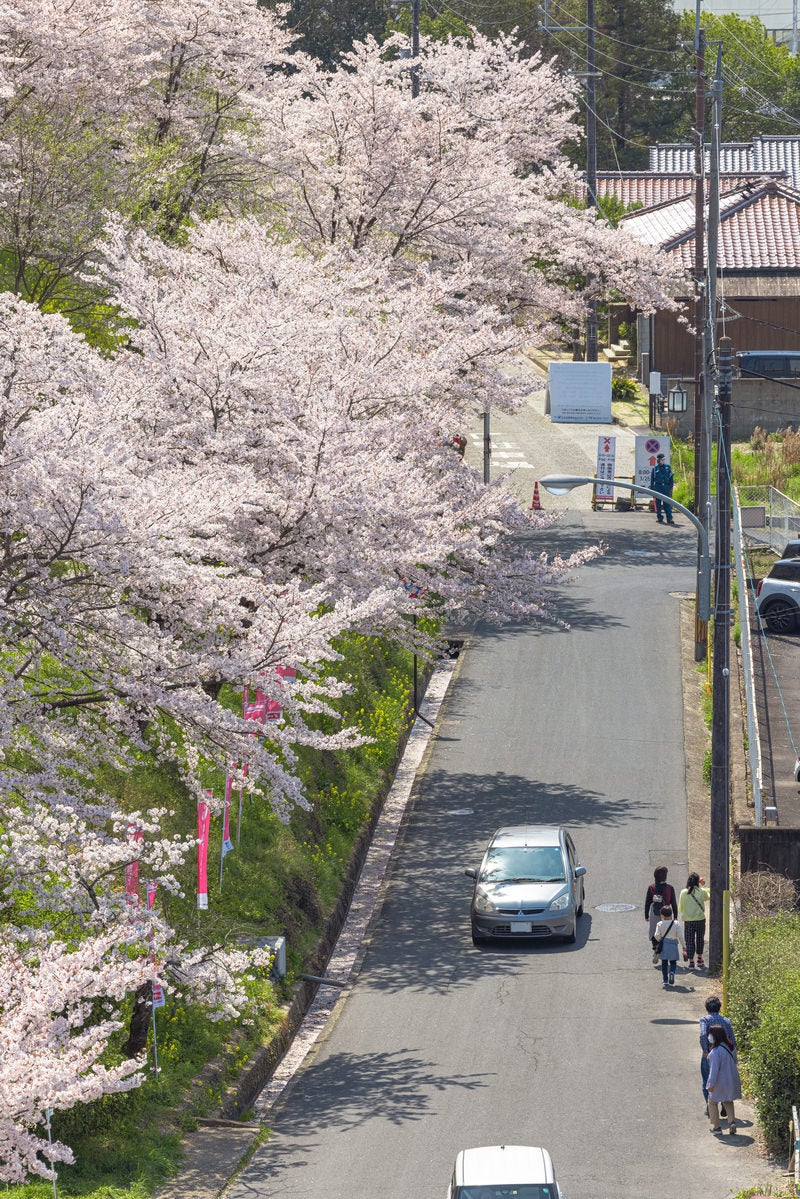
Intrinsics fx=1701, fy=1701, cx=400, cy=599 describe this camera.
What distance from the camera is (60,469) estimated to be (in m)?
15.1

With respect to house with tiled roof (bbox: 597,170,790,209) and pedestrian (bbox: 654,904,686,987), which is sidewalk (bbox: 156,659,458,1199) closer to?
pedestrian (bbox: 654,904,686,987)

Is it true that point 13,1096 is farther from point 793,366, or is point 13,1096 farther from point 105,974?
point 793,366

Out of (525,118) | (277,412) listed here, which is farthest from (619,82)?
(277,412)

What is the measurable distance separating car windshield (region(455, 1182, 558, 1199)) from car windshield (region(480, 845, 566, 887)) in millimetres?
11250

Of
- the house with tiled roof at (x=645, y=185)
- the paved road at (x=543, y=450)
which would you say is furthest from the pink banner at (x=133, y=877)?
the house with tiled roof at (x=645, y=185)

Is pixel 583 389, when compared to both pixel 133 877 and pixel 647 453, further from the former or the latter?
pixel 133 877

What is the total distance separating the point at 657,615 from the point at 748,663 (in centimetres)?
914

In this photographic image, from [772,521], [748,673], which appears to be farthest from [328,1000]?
[772,521]

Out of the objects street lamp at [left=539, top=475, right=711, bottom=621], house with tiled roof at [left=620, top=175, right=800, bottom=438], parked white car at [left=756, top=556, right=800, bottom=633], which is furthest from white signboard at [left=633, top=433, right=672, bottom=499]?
street lamp at [left=539, top=475, right=711, bottom=621]

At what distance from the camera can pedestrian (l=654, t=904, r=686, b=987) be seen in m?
22.7

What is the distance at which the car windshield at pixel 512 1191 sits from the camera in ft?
46.0

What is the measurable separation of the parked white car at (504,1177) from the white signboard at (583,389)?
4366 centimetres

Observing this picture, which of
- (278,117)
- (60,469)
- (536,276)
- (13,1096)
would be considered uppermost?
(278,117)

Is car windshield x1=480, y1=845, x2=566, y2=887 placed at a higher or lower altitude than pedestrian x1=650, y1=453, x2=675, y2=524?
lower
